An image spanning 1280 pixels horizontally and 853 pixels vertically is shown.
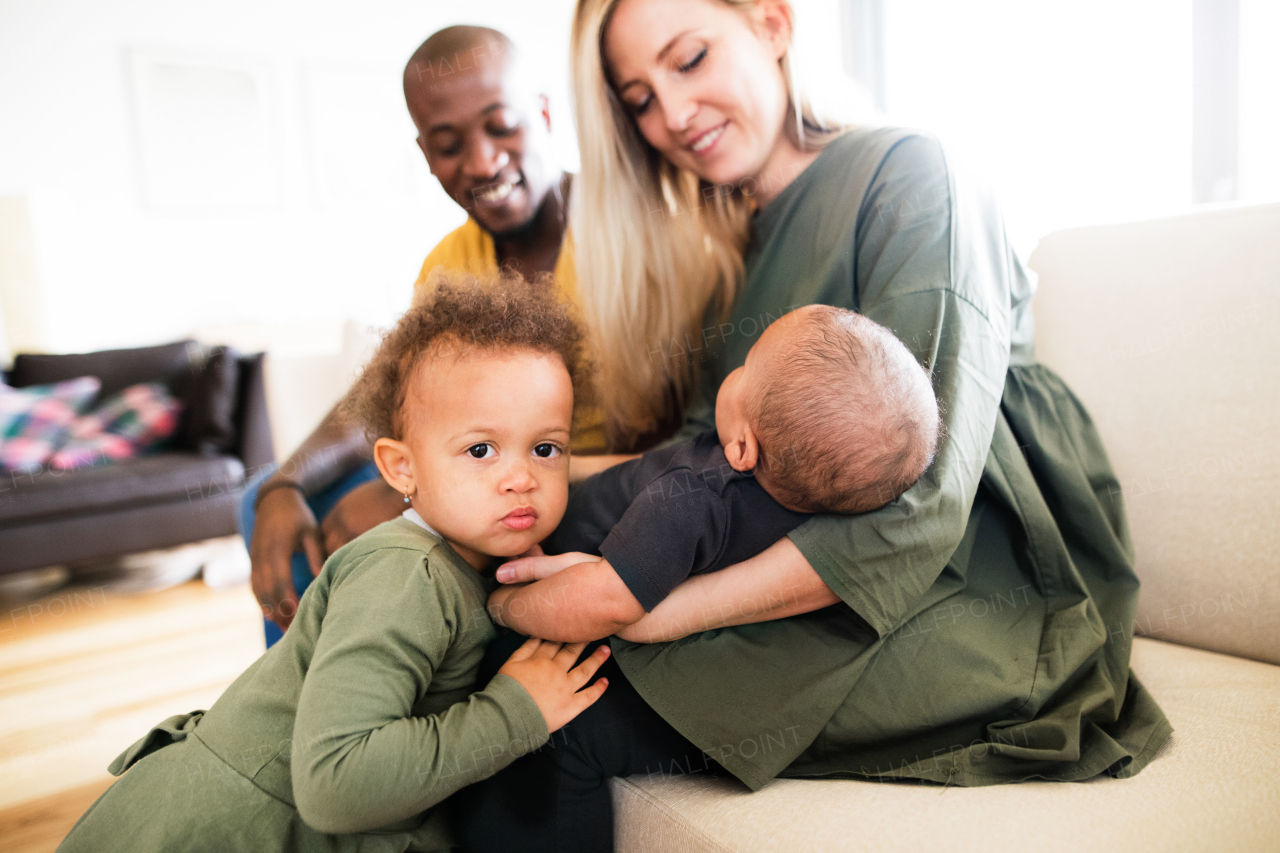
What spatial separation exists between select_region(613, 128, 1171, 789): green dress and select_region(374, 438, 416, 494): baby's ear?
12.4 inches

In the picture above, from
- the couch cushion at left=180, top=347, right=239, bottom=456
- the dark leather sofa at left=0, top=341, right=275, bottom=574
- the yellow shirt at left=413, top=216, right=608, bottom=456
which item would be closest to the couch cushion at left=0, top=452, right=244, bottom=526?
the dark leather sofa at left=0, top=341, right=275, bottom=574

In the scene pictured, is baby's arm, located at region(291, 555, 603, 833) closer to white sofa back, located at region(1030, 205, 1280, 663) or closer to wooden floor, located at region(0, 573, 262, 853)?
white sofa back, located at region(1030, 205, 1280, 663)

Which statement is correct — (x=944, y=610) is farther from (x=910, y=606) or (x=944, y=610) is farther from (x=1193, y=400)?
(x=1193, y=400)

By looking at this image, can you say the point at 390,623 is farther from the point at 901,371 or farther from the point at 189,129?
the point at 189,129

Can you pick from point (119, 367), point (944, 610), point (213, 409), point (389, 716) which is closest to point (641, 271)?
point (944, 610)

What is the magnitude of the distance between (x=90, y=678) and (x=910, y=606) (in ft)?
7.38

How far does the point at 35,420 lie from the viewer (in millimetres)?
2893

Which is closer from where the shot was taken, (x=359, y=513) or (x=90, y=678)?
(x=359, y=513)

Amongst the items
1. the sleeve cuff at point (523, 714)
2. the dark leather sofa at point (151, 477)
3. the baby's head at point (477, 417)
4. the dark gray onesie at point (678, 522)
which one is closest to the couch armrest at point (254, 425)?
the dark leather sofa at point (151, 477)

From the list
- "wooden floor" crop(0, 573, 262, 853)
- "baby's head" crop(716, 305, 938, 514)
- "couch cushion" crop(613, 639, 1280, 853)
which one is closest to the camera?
"couch cushion" crop(613, 639, 1280, 853)

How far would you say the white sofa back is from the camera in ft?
3.19

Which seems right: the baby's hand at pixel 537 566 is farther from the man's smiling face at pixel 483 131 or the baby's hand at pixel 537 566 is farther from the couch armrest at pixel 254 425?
the couch armrest at pixel 254 425

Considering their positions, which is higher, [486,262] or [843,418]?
[486,262]

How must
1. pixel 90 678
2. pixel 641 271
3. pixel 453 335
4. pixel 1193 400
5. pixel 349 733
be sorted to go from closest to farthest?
pixel 349 733, pixel 453 335, pixel 1193 400, pixel 641 271, pixel 90 678
